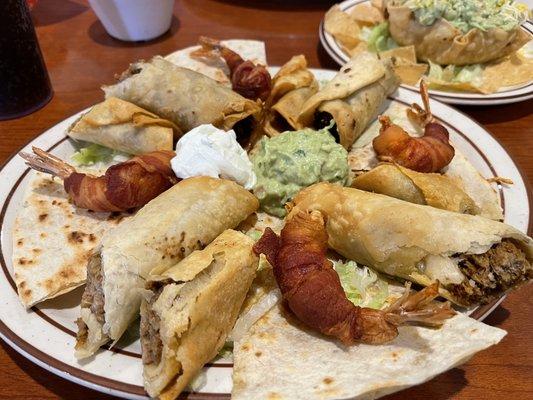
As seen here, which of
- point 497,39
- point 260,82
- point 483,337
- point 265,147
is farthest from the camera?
point 497,39

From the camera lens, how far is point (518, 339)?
1.93 metres

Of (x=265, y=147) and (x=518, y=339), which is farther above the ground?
(x=265, y=147)

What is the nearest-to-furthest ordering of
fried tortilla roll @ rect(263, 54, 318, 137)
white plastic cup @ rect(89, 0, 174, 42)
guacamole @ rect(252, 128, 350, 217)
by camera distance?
guacamole @ rect(252, 128, 350, 217), fried tortilla roll @ rect(263, 54, 318, 137), white plastic cup @ rect(89, 0, 174, 42)

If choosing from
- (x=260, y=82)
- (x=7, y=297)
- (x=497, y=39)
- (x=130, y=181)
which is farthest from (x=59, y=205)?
(x=497, y=39)

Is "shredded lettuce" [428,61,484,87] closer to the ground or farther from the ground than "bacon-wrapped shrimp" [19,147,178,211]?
closer to the ground

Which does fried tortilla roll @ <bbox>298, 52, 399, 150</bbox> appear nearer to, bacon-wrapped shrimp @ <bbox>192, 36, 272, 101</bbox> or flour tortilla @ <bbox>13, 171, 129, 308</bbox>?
bacon-wrapped shrimp @ <bbox>192, 36, 272, 101</bbox>

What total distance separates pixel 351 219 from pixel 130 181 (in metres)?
1.02

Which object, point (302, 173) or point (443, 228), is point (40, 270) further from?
point (443, 228)

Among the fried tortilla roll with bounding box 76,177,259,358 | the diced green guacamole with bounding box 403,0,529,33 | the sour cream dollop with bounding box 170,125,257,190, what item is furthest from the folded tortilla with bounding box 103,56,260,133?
the diced green guacamole with bounding box 403,0,529,33

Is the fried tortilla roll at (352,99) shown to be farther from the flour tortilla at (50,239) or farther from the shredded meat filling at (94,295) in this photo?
the shredded meat filling at (94,295)

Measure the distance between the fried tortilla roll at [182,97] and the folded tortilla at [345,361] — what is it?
1368 mm

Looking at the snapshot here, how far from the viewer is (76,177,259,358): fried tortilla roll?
1794 millimetres

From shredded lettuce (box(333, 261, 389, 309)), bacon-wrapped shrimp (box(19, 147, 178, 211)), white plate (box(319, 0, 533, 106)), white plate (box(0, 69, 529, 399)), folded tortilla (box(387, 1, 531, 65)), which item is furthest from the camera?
folded tortilla (box(387, 1, 531, 65))

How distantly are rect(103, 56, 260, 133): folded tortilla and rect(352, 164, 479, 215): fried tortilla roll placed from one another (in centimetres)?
85
